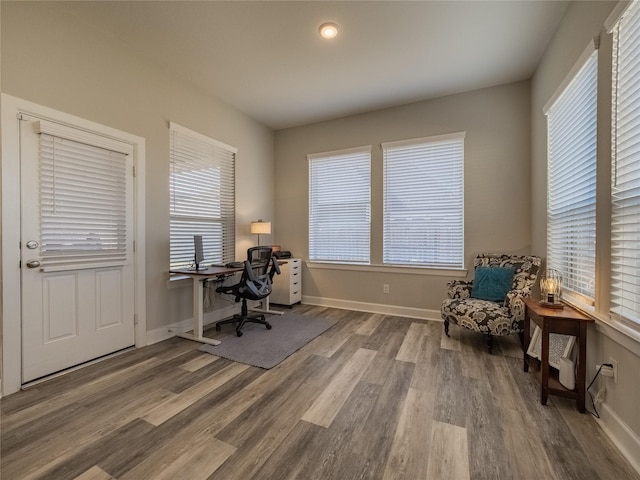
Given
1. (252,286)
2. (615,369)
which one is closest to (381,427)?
(615,369)

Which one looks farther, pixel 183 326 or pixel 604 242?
pixel 183 326

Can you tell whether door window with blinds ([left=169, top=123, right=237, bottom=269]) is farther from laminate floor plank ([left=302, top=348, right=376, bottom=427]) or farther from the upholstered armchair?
the upholstered armchair

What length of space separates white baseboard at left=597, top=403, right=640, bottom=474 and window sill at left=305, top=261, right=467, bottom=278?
6.94 feet

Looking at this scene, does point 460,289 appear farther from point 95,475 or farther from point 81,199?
point 81,199

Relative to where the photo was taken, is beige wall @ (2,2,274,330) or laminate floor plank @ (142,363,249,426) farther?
beige wall @ (2,2,274,330)

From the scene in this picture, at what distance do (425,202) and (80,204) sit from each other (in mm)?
3835

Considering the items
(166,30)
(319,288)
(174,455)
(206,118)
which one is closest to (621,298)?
Result: (174,455)

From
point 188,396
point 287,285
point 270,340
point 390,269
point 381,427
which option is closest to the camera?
point 381,427

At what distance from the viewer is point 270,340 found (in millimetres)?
3129

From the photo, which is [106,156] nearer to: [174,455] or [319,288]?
[174,455]

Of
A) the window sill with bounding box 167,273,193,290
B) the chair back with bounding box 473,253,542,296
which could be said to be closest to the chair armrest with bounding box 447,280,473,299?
the chair back with bounding box 473,253,542,296

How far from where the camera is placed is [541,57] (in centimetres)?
295

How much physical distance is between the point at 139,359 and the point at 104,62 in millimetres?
2762

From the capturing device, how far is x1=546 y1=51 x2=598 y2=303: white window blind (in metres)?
2.02
